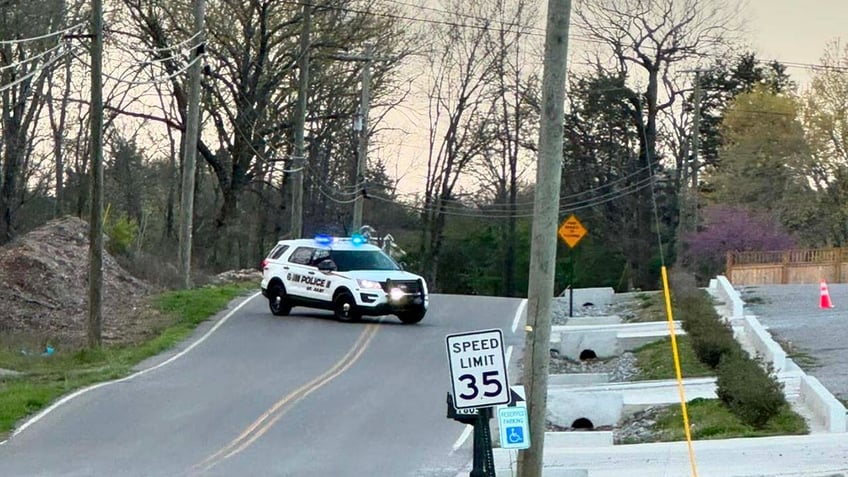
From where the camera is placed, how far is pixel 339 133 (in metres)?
67.2

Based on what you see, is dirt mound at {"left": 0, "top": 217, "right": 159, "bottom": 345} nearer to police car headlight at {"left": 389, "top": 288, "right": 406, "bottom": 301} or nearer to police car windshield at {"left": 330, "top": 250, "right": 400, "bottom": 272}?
police car windshield at {"left": 330, "top": 250, "right": 400, "bottom": 272}

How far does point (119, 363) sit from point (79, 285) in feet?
42.9

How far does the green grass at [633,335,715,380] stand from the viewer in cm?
2452

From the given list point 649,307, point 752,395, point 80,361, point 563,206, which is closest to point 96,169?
point 80,361

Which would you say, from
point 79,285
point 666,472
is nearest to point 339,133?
point 79,285

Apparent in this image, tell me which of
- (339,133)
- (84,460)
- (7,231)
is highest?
(339,133)

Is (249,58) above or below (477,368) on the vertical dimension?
above

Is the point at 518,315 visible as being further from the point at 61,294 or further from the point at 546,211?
the point at 546,211

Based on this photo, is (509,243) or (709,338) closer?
(709,338)

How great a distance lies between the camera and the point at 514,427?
11.1 metres

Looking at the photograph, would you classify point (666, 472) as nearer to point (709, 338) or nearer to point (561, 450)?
point (561, 450)

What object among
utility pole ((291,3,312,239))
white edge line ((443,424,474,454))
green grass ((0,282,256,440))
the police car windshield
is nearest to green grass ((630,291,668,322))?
the police car windshield

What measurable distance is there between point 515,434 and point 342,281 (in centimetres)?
1965

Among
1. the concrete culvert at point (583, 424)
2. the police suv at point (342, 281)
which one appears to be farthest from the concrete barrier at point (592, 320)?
the concrete culvert at point (583, 424)
